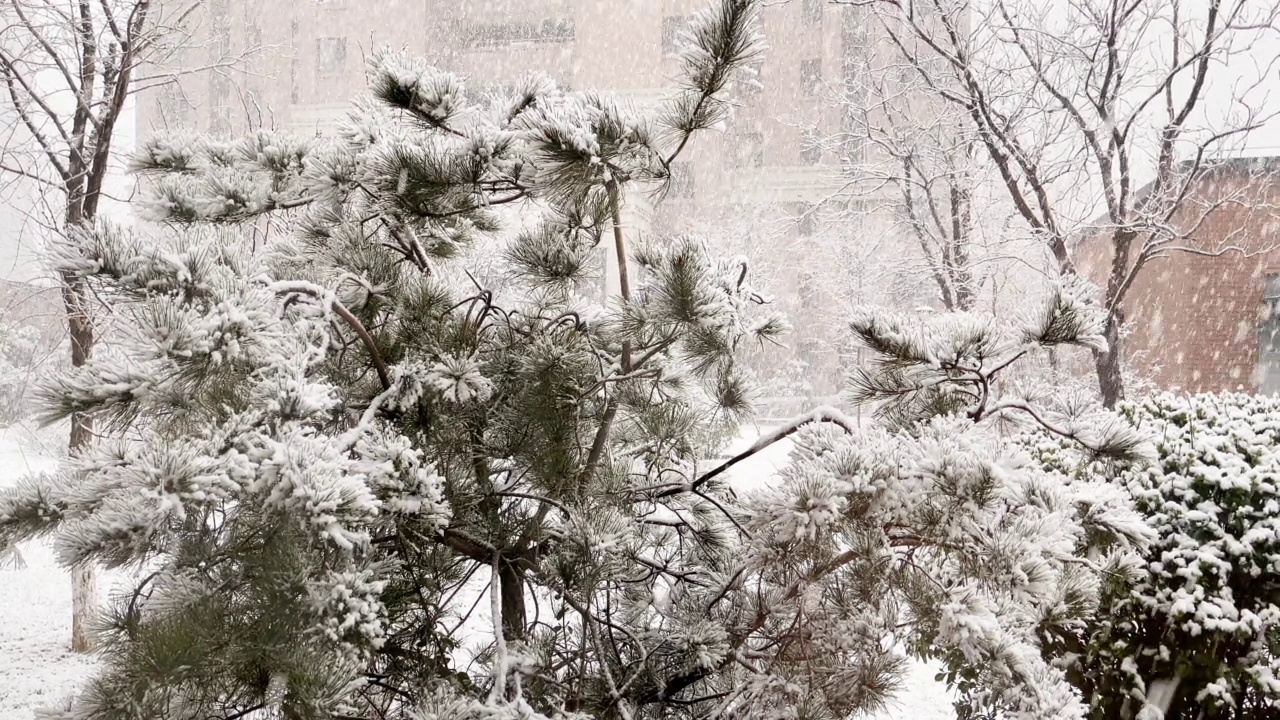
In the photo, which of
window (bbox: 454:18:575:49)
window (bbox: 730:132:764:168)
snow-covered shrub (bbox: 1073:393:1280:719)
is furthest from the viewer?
window (bbox: 454:18:575:49)

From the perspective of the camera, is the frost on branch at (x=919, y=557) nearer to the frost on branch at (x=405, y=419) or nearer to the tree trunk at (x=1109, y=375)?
the frost on branch at (x=405, y=419)

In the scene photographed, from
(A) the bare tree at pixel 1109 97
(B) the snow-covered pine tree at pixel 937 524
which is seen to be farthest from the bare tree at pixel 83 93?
(A) the bare tree at pixel 1109 97

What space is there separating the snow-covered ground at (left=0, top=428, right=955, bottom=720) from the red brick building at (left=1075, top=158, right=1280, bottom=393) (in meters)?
4.36

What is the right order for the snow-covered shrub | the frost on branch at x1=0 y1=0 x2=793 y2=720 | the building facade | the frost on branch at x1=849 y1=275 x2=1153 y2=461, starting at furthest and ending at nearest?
the building facade < the snow-covered shrub < the frost on branch at x1=849 y1=275 x2=1153 y2=461 < the frost on branch at x1=0 y1=0 x2=793 y2=720

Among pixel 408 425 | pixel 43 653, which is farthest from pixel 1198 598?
pixel 43 653

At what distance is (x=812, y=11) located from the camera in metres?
10.9

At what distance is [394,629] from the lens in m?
1.30

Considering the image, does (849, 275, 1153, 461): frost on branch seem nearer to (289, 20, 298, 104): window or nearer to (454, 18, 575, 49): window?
(289, 20, 298, 104): window

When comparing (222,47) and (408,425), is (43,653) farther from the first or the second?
(222,47)

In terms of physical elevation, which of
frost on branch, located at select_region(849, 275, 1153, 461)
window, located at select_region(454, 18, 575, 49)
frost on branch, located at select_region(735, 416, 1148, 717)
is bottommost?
frost on branch, located at select_region(735, 416, 1148, 717)

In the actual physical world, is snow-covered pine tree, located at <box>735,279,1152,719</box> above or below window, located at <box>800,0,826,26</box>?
below

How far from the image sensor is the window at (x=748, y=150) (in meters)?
10.9

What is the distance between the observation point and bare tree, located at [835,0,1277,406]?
4.09 meters

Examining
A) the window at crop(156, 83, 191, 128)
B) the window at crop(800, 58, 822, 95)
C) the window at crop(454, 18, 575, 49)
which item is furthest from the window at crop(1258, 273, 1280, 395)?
the window at crop(454, 18, 575, 49)
